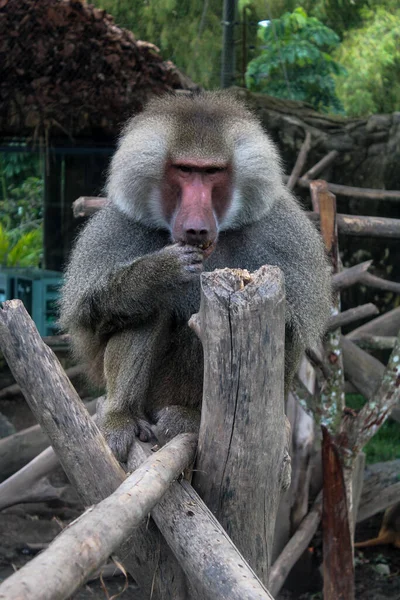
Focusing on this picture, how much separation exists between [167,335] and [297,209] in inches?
24.7

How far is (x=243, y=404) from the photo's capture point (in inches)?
71.1

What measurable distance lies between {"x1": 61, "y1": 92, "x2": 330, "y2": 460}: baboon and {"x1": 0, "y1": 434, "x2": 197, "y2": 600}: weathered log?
0.76 m

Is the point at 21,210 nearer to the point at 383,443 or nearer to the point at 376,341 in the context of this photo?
the point at 383,443

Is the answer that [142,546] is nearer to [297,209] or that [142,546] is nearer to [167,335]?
[167,335]

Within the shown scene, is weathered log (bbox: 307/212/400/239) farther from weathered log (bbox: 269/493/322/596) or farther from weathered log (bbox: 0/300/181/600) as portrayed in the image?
weathered log (bbox: 0/300/181/600)

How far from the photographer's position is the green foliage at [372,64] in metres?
6.89

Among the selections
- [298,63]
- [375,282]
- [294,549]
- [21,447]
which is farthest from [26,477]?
[298,63]

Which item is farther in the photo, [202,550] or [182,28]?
[182,28]

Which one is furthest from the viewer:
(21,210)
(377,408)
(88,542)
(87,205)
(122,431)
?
(21,210)

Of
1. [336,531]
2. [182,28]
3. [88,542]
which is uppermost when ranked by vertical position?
[182,28]

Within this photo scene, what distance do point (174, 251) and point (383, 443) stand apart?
4577mm

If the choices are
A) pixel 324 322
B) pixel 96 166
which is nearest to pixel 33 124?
pixel 96 166

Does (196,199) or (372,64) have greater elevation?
(372,64)

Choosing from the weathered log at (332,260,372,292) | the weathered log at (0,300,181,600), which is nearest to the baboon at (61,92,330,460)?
the weathered log at (0,300,181,600)
